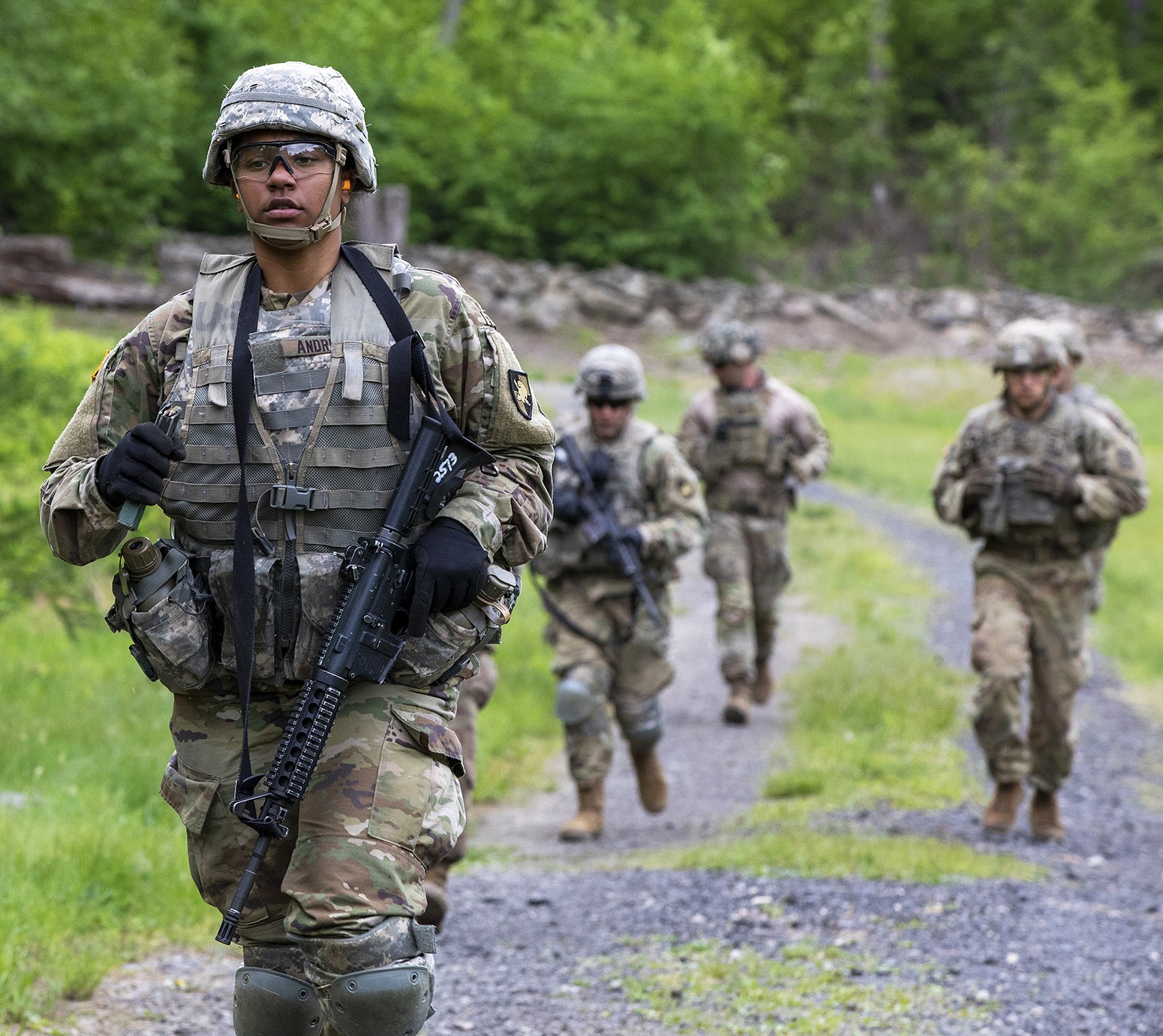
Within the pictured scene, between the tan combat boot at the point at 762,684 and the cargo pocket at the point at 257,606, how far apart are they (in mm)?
7534

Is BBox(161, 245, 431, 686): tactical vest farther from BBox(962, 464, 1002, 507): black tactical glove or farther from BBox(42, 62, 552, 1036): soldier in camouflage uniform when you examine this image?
BBox(962, 464, 1002, 507): black tactical glove

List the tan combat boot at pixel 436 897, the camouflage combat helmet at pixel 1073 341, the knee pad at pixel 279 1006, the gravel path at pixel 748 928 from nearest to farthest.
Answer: the knee pad at pixel 279 1006 < the gravel path at pixel 748 928 < the tan combat boot at pixel 436 897 < the camouflage combat helmet at pixel 1073 341

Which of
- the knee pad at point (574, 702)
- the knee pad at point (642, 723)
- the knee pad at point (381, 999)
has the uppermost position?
the knee pad at point (574, 702)

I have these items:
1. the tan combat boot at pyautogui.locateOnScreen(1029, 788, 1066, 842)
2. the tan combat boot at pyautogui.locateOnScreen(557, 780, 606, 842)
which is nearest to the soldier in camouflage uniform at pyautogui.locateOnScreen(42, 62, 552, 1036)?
the tan combat boot at pyautogui.locateOnScreen(557, 780, 606, 842)

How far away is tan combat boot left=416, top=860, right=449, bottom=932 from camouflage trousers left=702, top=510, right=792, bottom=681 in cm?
488

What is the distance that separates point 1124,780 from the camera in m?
9.01

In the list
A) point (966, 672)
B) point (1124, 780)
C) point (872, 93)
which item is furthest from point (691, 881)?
point (872, 93)

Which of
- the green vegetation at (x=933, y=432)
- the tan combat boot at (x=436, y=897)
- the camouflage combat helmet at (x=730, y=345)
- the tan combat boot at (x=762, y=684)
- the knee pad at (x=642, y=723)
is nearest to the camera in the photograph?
the tan combat boot at (x=436, y=897)

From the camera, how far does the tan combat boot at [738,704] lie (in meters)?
10.2

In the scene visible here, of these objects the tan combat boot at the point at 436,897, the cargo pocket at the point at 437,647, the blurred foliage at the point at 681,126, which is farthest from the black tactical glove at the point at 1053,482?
the blurred foliage at the point at 681,126

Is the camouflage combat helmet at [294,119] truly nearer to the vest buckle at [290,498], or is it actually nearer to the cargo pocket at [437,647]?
the vest buckle at [290,498]

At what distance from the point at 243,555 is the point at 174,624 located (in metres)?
0.21

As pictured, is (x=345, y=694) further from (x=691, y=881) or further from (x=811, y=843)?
(x=811, y=843)

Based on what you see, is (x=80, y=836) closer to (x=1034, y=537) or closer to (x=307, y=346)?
(x=307, y=346)
